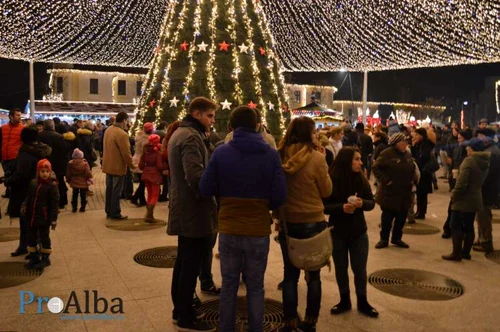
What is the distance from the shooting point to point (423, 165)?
31.2ft

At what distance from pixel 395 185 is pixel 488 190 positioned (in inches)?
52.2

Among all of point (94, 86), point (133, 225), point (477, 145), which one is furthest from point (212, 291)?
point (94, 86)

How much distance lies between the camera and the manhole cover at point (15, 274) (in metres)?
5.32

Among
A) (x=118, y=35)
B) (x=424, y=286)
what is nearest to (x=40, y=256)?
(x=424, y=286)

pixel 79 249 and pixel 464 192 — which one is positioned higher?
pixel 464 192

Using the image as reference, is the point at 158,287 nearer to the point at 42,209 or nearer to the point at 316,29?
the point at 42,209

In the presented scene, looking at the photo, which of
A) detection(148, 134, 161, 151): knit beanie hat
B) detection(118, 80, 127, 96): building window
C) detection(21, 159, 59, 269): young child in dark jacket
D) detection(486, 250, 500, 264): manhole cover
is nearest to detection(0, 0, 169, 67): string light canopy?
detection(148, 134, 161, 151): knit beanie hat

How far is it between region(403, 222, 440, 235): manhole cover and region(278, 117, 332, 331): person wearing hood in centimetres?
474

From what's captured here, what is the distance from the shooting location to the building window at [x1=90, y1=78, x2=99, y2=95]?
44.9m

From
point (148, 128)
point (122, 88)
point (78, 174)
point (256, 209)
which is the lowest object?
point (78, 174)

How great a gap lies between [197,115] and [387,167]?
393 centimetres

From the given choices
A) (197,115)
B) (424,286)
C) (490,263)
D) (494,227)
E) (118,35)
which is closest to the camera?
(197,115)

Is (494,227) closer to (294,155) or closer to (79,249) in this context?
(294,155)

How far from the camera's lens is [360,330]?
13.7ft
